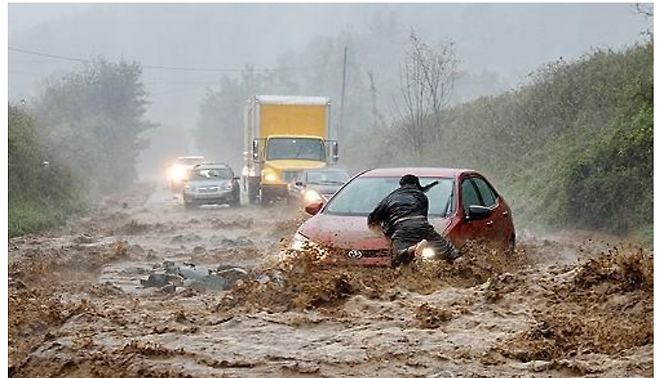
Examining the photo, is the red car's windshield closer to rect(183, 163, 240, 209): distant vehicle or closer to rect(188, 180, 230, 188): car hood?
→ rect(183, 163, 240, 209): distant vehicle

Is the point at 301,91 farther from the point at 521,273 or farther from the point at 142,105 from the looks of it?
the point at 521,273

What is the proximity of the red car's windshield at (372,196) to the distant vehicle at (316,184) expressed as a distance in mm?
9405

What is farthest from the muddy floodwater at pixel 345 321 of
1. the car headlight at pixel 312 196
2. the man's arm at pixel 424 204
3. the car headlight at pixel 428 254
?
the car headlight at pixel 312 196

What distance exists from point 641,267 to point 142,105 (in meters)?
34.7

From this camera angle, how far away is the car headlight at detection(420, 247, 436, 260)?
8508mm

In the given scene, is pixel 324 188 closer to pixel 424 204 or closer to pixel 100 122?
pixel 424 204

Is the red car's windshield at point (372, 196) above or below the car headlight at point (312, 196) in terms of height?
above

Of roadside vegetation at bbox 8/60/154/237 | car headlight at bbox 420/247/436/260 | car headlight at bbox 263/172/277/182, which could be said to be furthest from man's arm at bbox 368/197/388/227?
car headlight at bbox 263/172/277/182

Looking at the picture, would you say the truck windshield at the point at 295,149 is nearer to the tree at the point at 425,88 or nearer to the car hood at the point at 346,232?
the tree at the point at 425,88

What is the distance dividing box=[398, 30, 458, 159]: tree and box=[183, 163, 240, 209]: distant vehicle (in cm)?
770

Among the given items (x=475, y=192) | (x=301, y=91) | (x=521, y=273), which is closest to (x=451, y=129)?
(x=475, y=192)

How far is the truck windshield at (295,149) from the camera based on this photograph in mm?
25922

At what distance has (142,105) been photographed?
40.5 metres

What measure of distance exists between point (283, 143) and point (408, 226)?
1795 cm
